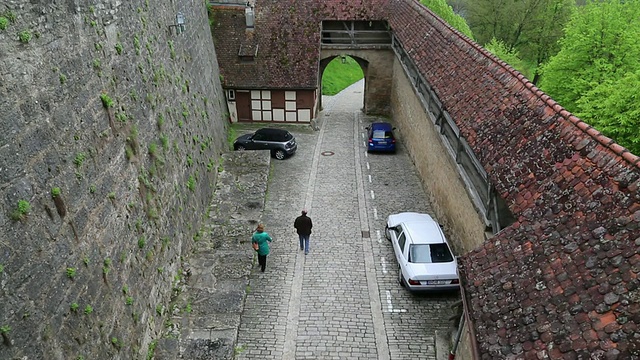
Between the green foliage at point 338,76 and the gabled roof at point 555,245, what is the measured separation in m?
28.9

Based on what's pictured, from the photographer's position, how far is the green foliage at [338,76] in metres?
38.8

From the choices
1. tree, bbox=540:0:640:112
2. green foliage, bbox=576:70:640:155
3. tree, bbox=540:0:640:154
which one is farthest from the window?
tree, bbox=540:0:640:112

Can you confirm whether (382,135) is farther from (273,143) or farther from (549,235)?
(549,235)

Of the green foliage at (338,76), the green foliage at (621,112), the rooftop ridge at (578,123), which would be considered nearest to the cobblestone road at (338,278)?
the rooftop ridge at (578,123)

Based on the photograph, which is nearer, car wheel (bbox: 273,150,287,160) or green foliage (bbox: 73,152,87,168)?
green foliage (bbox: 73,152,87,168)

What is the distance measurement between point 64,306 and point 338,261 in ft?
27.2

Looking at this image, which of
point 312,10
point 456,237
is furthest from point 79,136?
point 312,10

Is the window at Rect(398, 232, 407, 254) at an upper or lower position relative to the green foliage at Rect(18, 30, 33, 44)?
lower

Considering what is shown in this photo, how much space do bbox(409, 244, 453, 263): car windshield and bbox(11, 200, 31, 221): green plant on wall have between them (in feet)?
29.8

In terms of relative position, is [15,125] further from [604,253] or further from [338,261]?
[338,261]

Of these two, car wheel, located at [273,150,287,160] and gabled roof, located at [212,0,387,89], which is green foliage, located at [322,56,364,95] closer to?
gabled roof, located at [212,0,387,89]

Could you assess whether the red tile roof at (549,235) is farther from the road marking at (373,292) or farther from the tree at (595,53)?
the tree at (595,53)

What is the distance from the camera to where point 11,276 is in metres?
6.34

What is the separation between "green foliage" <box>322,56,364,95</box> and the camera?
127ft
